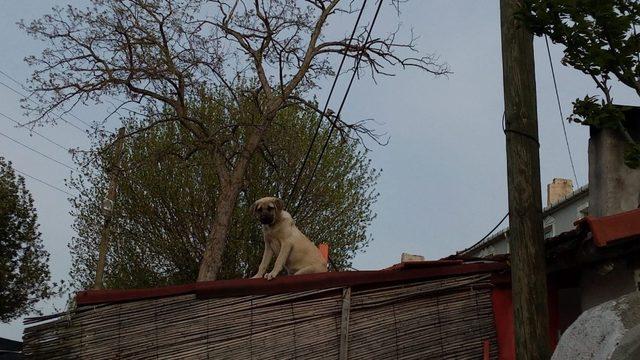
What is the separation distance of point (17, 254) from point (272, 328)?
23.3m

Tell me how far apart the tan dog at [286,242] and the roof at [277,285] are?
192 cm

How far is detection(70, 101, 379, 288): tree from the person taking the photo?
86.1 feet

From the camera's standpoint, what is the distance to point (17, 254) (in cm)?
2888

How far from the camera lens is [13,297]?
28.0 metres

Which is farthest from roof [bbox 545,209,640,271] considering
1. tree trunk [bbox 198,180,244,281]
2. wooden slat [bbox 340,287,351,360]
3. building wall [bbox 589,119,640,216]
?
tree trunk [bbox 198,180,244,281]

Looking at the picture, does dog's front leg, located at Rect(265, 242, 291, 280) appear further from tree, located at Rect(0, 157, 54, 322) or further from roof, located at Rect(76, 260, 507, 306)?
tree, located at Rect(0, 157, 54, 322)

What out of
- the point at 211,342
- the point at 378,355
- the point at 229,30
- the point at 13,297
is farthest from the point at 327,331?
the point at 13,297

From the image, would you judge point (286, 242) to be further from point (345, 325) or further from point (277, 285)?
point (345, 325)

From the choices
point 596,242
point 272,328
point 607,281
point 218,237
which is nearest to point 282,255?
point 272,328

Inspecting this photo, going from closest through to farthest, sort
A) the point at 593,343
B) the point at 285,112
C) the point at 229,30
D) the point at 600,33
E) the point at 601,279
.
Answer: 1. the point at 593,343
2. the point at 600,33
3. the point at 601,279
4. the point at 229,30
5. the point at 285,112

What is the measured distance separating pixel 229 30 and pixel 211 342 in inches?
522

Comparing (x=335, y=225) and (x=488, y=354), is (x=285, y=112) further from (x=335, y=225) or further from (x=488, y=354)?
(x=488, y=354)

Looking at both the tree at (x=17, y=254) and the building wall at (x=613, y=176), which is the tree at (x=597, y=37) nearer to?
the building wall at (x=613, y=176)

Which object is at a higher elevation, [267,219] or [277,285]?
[267,219]
